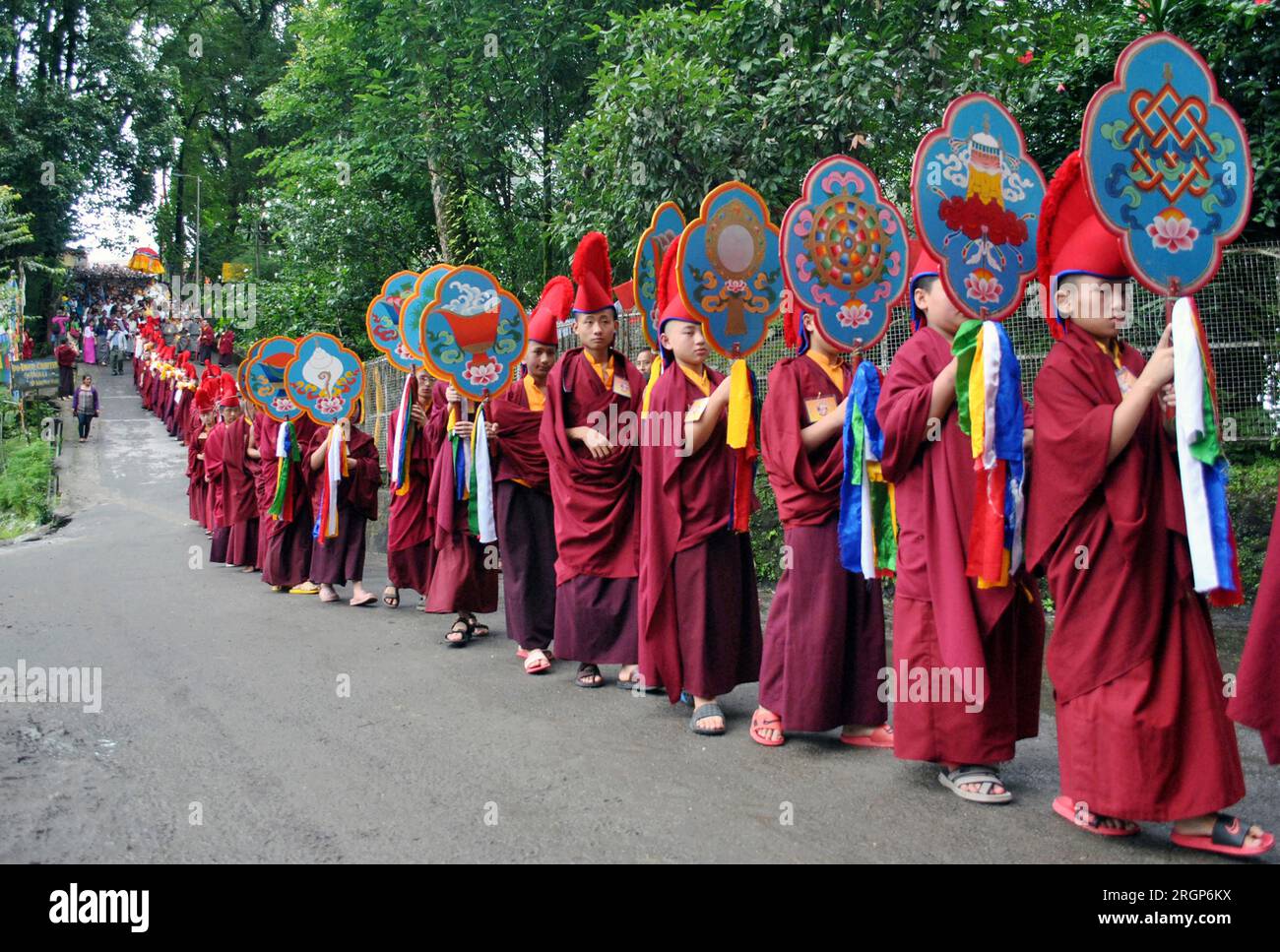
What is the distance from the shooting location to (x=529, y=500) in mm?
6918

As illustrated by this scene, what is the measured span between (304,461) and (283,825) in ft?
20.9

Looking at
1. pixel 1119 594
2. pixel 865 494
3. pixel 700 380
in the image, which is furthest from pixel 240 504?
pixel 1119 594

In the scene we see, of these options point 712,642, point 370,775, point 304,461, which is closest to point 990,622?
point 712,642

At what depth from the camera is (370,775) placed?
4.42 metres

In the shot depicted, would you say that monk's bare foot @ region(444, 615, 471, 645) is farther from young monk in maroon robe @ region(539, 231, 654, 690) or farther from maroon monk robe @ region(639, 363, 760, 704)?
maroon monk robe @ region(639, 363, 760, 704)

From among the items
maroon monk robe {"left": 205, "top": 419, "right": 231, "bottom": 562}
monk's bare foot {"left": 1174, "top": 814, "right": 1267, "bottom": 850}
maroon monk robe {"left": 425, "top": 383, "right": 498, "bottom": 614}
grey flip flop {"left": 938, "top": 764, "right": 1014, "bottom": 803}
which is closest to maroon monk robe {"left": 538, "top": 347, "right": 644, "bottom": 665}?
maroon monk robe {"left": 425, "top": 383, "right": 498, "bottom": 614}

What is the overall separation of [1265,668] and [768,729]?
2.16 metres

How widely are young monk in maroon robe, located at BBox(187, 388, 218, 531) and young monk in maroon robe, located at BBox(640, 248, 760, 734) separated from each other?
11936mm

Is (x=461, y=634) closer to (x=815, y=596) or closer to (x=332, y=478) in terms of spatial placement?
(x=332, y=478)

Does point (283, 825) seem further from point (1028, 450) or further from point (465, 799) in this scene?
point (1028, 450)

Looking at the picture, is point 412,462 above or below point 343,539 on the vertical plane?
above

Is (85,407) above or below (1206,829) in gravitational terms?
above

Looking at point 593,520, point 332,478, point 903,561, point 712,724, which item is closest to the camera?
point 903,561

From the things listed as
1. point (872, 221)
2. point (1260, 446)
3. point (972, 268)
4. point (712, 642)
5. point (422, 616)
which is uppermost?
point (872, 221)
